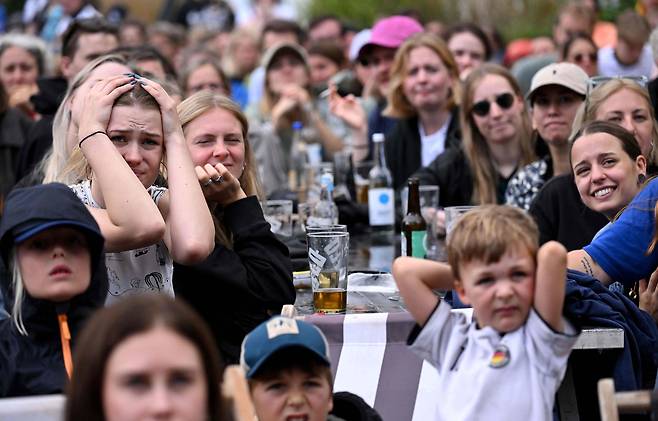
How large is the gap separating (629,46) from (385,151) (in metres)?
2.90

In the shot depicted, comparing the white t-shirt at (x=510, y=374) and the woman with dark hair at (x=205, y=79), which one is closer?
the white t-shirt at (x=510, y=374)

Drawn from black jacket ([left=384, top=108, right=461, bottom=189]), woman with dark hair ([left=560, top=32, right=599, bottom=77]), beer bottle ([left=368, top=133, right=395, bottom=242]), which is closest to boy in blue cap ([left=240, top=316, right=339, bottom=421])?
beer bottle ([left=368, top=133, right=395, bottom=242])

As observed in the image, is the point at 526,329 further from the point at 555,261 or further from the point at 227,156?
the point at 227,156

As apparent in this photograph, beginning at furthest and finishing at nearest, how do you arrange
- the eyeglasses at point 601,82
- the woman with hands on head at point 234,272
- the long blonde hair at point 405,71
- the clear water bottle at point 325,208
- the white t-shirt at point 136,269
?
the long blonde hair at point 405,71, the clear water bottle at point 325,208, the eyeglasses at point 601,82, the woman with hands on head at point 234,272, the white t-shirt at point 136,269

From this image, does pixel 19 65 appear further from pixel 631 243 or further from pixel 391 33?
pixel 631 243

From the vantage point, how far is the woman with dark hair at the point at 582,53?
10.2 m

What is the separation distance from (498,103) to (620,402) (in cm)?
439

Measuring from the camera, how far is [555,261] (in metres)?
3.64

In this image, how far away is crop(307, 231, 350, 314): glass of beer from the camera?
5.05m

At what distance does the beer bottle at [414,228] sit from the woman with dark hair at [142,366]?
10.8 feet

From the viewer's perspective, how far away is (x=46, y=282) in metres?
3.82

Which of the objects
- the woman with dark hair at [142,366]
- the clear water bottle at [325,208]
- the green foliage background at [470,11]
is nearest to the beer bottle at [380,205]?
the clear water bottle at [325,208]

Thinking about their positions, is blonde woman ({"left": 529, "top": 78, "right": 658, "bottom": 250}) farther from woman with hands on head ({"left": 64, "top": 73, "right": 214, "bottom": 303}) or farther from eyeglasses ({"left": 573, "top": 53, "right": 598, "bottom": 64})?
eyeglasses ({"left": 573, "top": 53, "right": 598, "bottom": 64})

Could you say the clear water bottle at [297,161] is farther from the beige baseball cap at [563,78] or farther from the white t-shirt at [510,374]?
the white t-shirt at [510,374]
